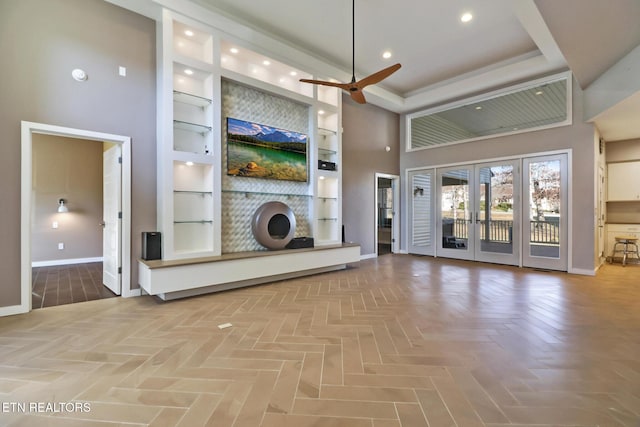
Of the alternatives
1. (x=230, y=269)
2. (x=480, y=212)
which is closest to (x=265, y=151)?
(x=230, y=269)

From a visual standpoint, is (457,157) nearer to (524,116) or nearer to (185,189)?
(524,116)

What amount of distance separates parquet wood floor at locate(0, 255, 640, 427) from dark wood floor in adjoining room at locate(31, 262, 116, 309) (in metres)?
0.35

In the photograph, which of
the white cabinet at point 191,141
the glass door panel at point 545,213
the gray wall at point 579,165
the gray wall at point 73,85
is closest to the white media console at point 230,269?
the white cabinet at point 191,141

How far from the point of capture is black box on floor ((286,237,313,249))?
183 inches

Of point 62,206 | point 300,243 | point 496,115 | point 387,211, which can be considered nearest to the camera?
point 300,243

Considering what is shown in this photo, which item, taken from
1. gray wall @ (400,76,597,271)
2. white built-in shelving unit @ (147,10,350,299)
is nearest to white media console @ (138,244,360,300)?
white built-in shelving unit @ (147,10,350,299)

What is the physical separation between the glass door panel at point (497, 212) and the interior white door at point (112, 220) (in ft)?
21.2

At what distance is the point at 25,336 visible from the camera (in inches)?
95.5

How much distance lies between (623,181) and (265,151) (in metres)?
7.47

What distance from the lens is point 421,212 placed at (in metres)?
7.01

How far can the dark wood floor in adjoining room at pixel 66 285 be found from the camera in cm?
345

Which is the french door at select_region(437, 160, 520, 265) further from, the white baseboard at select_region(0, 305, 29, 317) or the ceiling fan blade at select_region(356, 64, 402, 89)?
the white baseboard at select_region(0, 305, 29, 317)

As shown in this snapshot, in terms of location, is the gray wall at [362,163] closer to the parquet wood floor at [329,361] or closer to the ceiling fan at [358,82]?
the ceiling fan at [358,82]

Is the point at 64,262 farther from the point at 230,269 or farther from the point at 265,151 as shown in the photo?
the point at 265,151
